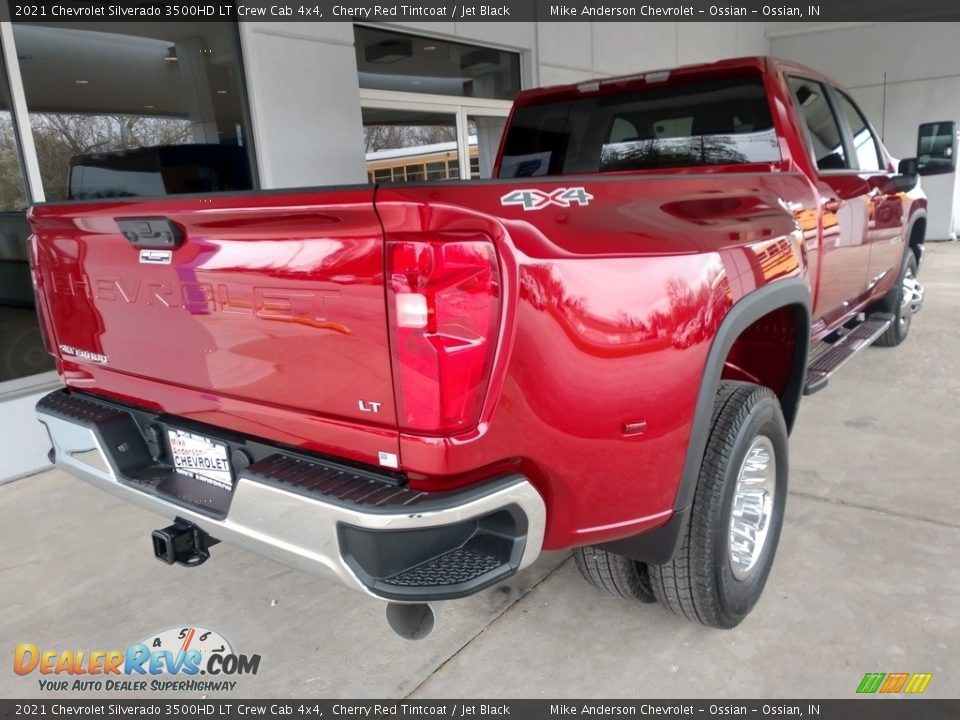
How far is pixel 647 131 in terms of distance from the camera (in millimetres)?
3420

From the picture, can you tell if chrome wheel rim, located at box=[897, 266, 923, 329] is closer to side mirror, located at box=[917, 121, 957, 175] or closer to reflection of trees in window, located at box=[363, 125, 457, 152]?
side mirror, located at box=[917, 121, 957, 175]

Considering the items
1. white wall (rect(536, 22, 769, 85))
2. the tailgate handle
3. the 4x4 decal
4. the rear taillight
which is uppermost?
white wall (rect(536, 22, 769, 85))

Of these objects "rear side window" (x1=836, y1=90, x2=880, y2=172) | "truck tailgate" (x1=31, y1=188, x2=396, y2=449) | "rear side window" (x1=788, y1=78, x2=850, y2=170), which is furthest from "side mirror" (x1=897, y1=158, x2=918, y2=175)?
"truck tailgate" (x1=31, y1=188, x2=396, y2=449)

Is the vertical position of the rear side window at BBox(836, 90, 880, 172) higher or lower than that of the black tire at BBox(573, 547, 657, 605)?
higher

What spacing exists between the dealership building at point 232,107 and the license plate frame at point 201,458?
104 inches

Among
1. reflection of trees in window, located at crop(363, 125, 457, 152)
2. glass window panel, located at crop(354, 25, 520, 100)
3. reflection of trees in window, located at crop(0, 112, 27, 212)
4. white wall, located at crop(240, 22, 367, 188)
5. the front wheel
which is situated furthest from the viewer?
reflection of trees in window, located at crop(363, 125, 457, 152)

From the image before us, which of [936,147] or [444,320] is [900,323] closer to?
[936,147]

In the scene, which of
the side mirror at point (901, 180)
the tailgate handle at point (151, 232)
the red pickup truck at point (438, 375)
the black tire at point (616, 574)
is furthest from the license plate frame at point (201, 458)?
the side mirror at point (901, 180)

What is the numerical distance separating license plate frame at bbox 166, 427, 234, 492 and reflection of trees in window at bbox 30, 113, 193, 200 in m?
3.03

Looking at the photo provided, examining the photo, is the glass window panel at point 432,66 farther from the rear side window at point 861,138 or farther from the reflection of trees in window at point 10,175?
the rear side window at point 861,138

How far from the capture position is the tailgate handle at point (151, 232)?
189cm

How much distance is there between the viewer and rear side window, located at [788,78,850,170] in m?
3.30

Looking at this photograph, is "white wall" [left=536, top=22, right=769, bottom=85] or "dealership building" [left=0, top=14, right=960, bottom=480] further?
"white wall" [left=536, top=22, right=769, bottom=85]
